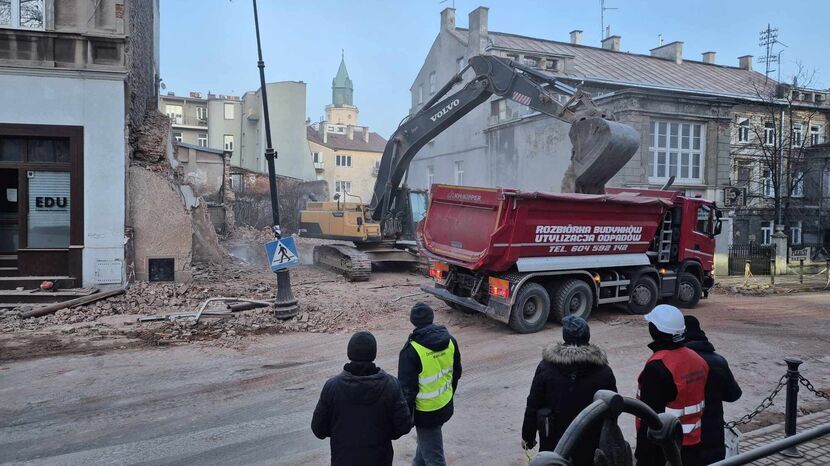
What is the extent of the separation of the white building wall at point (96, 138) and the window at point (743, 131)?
30196mm

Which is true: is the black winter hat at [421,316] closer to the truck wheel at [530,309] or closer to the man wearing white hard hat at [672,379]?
the man wearing white hard hat at [672,379]

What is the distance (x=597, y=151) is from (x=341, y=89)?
123m

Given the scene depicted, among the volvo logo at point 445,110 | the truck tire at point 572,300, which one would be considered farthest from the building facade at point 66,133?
the truck tire at point 572,300

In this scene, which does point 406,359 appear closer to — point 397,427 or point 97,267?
point 397,427

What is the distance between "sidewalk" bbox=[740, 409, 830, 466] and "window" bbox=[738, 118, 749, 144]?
28.9 m

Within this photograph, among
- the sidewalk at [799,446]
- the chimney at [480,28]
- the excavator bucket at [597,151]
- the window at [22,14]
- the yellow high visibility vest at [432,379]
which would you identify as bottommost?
the sidewalk at [799,446]

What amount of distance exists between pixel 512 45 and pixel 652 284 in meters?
25.4

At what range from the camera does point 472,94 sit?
14.1 m

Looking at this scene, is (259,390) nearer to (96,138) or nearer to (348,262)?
(96,138)

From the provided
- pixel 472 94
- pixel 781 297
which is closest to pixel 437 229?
pixel 472 94

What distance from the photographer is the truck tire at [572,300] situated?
1114 cm

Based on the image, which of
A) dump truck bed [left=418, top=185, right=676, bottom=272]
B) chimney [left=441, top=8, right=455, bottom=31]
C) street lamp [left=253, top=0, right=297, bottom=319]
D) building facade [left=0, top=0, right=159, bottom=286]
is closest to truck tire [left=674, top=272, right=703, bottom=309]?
dump truck bed [left=418, top=185, right=676, bottom=272]

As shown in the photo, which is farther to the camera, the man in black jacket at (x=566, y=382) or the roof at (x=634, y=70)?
the roof at (x=634, y=70)

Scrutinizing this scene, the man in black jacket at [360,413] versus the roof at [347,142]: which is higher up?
the roof at [347,142]
